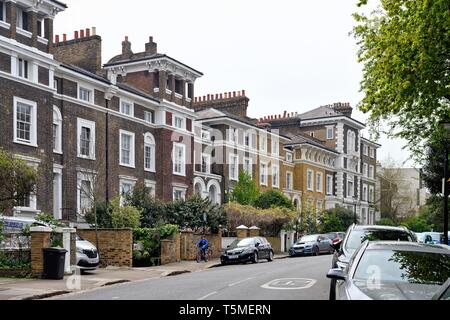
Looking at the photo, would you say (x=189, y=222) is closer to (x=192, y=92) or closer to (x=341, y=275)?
(x=192, y=92)

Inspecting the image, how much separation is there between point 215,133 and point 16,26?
77.8 feet

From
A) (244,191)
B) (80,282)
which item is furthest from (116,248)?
(244,191)

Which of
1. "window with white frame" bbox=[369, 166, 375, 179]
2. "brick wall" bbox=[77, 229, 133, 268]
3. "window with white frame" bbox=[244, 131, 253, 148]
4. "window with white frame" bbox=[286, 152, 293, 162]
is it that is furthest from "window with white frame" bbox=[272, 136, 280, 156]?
"brick wall" bbox=[77, 229, 133, 268]

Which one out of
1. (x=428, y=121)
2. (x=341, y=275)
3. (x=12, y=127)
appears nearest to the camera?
(x=341, y=275)

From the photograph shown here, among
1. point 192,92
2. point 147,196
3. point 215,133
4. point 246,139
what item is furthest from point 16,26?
point 246,139

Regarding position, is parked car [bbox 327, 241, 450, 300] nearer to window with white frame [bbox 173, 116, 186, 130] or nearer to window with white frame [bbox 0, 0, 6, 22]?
window with white frame [bbox 0, 0, 6, 22]

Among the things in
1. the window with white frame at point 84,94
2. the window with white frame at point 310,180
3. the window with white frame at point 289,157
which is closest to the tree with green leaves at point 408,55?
the window with white frame at point 84,94

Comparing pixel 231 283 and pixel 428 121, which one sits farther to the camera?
pixel 428 121

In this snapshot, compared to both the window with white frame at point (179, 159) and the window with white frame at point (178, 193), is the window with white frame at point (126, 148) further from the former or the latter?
the window with white frame at point (178, 193)

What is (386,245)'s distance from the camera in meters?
9.32

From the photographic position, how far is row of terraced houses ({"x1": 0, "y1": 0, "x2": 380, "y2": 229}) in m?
30.0

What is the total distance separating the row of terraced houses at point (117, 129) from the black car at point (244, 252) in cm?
726
